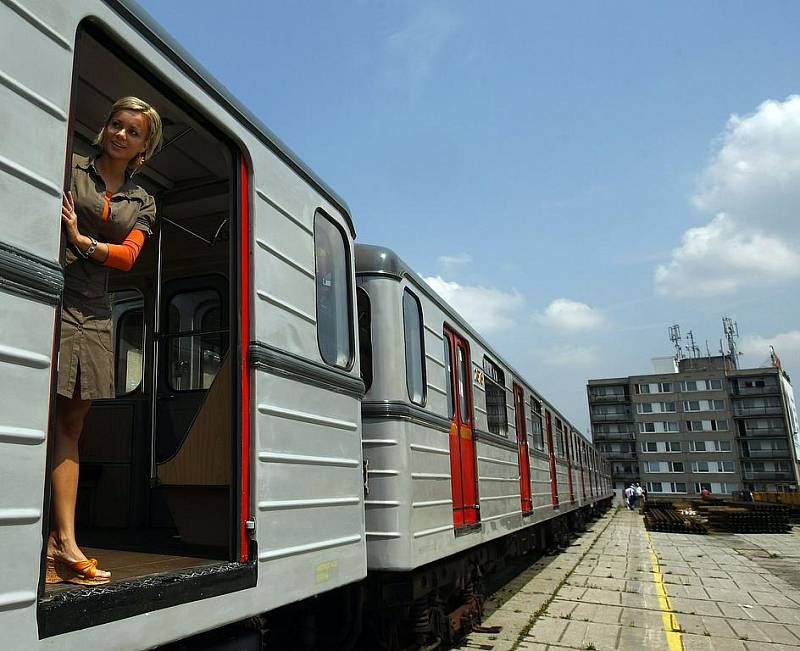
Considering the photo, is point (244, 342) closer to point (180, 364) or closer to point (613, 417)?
point (180, 364)

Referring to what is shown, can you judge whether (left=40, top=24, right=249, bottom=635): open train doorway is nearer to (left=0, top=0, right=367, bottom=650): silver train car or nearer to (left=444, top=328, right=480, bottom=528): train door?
(left=0, top=0, right=367, bottom=650): silver train car

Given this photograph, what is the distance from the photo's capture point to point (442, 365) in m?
5.91

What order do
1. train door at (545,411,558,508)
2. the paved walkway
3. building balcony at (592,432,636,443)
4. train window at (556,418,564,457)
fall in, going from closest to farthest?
the paved walkway < train door at (545,411,558,508) < train window at (556,418,564,457) < building balcony at (592,432,636,443)

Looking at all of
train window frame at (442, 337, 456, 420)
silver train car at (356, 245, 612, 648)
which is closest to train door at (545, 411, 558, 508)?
silver train car at (356, 245, 612, 648)

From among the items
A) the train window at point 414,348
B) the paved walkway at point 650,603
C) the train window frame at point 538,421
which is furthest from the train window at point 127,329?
the train window frame at point 538,421

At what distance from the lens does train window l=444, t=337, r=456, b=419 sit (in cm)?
595

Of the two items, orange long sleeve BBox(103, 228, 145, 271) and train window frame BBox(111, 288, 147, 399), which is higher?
train window frame BBox(111, 288, 147, 399)

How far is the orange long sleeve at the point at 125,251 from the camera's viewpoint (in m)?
2.39

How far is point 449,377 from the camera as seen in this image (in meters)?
6.14

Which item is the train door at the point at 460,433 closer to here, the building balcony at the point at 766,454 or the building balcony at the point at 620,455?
the building balcony at the point at 766,454

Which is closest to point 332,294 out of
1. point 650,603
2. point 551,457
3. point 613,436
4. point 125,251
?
point 125,251

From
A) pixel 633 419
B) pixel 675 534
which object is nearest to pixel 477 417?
pixel 675 534

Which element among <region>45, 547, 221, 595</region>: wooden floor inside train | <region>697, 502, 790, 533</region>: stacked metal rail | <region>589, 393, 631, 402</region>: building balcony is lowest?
<region>697, 502, 790, 533</region>: stacked metal rail

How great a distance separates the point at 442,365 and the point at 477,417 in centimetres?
108
